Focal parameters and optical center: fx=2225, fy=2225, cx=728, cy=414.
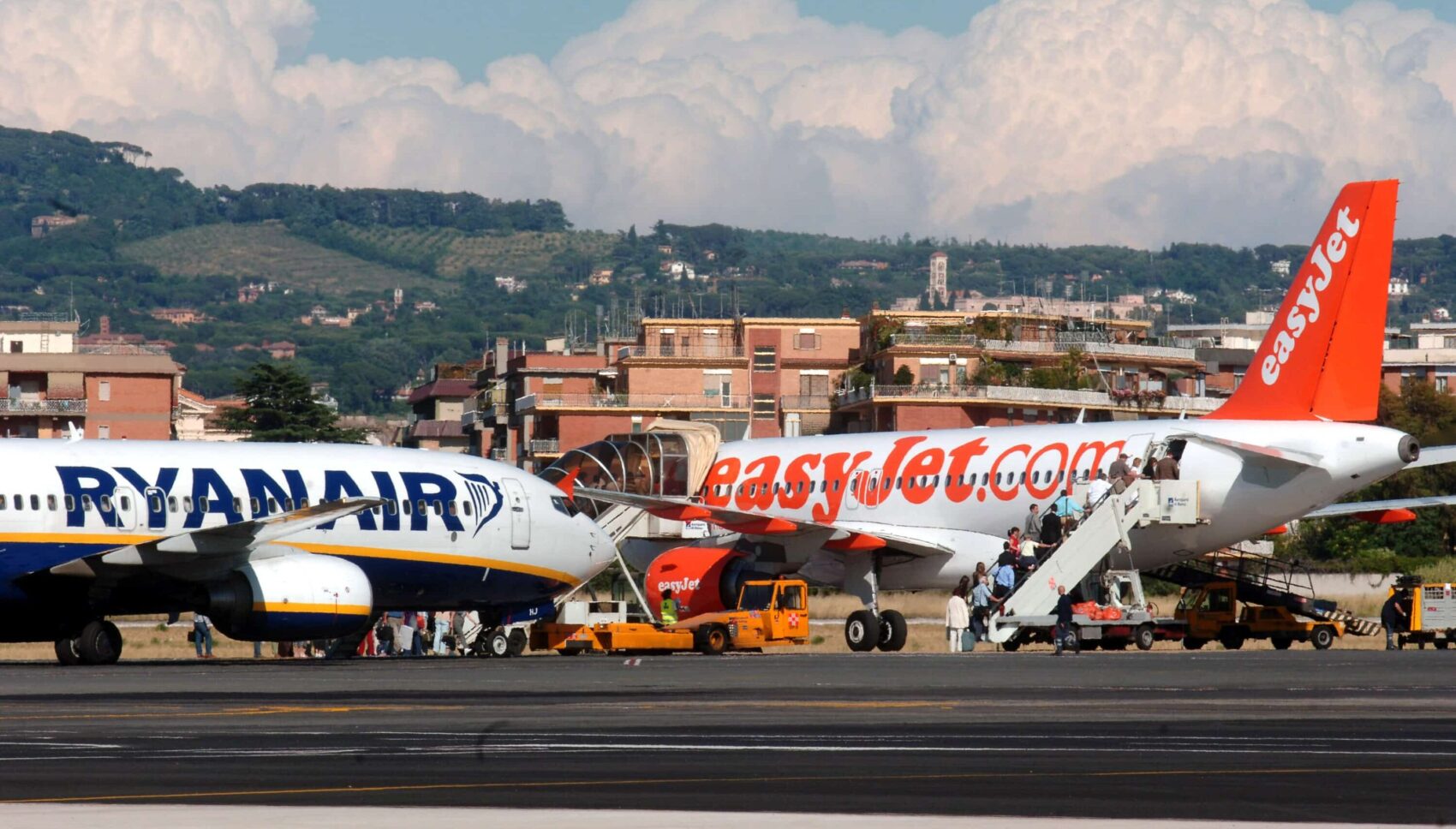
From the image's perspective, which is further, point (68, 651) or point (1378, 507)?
point (1378, 507)

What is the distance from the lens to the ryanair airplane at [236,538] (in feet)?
98.3

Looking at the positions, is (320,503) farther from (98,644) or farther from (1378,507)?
(1378,507)

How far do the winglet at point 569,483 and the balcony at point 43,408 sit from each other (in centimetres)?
7462

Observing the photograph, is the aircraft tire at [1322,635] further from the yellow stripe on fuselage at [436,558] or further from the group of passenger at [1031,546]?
the yellow stripe on fuselage at [436,558]

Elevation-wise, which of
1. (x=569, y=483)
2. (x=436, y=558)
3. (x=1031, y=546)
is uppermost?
(x=569, y=483)

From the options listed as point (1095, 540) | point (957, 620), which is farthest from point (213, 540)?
point (1095, 540)

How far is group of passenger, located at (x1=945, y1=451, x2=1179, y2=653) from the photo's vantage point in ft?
119

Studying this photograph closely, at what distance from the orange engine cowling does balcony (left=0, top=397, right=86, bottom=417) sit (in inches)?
3190

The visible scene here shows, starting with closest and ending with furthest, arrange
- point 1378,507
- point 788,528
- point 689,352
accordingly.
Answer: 1. point 788,528
2. point 1378,507
3. point 689,352

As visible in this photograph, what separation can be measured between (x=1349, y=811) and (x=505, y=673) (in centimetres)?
1712

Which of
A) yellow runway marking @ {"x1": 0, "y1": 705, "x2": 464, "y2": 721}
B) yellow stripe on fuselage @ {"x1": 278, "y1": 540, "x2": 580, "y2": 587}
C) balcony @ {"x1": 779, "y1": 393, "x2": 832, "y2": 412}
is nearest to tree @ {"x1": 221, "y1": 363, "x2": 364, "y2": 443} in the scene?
balcony @ {"x1": 779, "y1": 393, "x2": 832, "y2": 412}

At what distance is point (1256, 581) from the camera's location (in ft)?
137

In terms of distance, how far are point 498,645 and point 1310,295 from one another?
15.1 m

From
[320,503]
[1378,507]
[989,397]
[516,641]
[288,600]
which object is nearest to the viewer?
[288,600]
